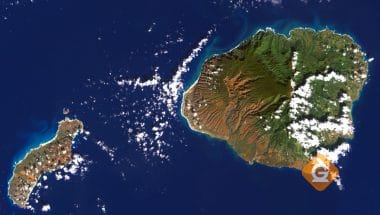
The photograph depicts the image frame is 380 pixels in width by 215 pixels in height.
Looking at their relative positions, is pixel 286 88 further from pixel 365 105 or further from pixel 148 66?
pixel 148 66

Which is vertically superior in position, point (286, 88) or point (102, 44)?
point (102, 44)

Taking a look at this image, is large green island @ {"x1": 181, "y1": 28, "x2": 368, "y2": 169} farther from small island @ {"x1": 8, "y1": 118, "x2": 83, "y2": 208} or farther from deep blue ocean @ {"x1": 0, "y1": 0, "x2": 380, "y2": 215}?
small island @ {"x1": 8, "y1": 118, "x2": 83, "y2": 208}

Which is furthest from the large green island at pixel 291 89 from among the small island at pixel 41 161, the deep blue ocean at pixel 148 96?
the small island at pixel 41 161

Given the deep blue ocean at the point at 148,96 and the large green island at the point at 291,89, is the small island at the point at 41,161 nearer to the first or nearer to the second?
the deep blue ocean at the point at 148,96

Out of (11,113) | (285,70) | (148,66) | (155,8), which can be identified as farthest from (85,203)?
(285,70)

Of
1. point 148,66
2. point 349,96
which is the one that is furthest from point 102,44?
point 349,96

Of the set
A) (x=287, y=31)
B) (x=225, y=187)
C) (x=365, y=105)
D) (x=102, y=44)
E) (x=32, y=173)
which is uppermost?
(x=102, y=44)

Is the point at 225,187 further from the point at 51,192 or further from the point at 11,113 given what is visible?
the point at 11,113
